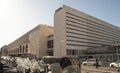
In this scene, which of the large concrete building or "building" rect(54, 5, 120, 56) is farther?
"building" rect(54, 5, 120, 56)

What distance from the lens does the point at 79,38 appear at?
9531 centimetres

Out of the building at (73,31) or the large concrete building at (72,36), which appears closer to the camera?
the large concrete building at (72,36)

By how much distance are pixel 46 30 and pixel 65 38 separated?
1068 inches

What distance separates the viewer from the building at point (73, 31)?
3445 inches

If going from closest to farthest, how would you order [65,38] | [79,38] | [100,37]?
[65,38] → [79,38] → [100,37]

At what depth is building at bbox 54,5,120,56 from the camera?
3445 inches

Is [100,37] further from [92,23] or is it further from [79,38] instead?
[79,38]

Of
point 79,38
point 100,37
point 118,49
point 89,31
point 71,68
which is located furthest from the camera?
point 100,37

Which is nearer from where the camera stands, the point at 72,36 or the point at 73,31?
the point at 72,36

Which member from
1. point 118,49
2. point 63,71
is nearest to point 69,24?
point 118,49

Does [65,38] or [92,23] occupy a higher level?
[92,23]

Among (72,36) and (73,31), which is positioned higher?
(73,31)

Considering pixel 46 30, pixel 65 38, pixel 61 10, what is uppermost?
pixel 61 10

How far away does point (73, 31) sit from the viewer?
91.1m
